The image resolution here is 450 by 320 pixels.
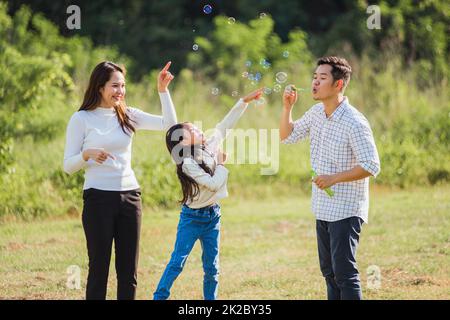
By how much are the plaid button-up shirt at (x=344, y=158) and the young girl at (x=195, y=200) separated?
0.54 metres

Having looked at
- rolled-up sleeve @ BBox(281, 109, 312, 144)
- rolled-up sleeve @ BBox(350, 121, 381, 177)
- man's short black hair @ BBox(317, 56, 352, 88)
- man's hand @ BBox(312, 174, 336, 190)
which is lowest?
man's hand @ BBox(312, 174, 336, 190)

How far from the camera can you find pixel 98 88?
4.45 metres

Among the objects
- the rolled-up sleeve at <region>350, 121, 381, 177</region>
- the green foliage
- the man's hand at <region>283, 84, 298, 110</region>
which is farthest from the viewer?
the green foliage

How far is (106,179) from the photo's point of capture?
434 cm

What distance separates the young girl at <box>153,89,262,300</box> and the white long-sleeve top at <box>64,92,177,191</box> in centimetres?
28

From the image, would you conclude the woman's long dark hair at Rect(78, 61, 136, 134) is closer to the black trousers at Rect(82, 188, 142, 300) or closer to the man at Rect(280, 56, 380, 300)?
the black trousers at Rect(82, 188, 142, 300)

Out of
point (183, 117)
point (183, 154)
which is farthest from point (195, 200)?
point (183, 117)

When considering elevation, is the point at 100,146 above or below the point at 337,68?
below

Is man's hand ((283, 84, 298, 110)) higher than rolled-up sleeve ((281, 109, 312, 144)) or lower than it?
higher

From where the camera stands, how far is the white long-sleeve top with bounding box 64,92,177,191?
4.35 meters

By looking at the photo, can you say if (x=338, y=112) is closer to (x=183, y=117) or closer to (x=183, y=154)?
(x=183, y=154)

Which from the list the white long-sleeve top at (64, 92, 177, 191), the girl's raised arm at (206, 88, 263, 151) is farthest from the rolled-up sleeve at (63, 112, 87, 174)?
the girl's raised arm at (206, 88, 263, 151)

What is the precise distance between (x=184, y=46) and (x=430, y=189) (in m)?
10.5

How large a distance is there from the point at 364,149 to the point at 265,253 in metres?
2.84
